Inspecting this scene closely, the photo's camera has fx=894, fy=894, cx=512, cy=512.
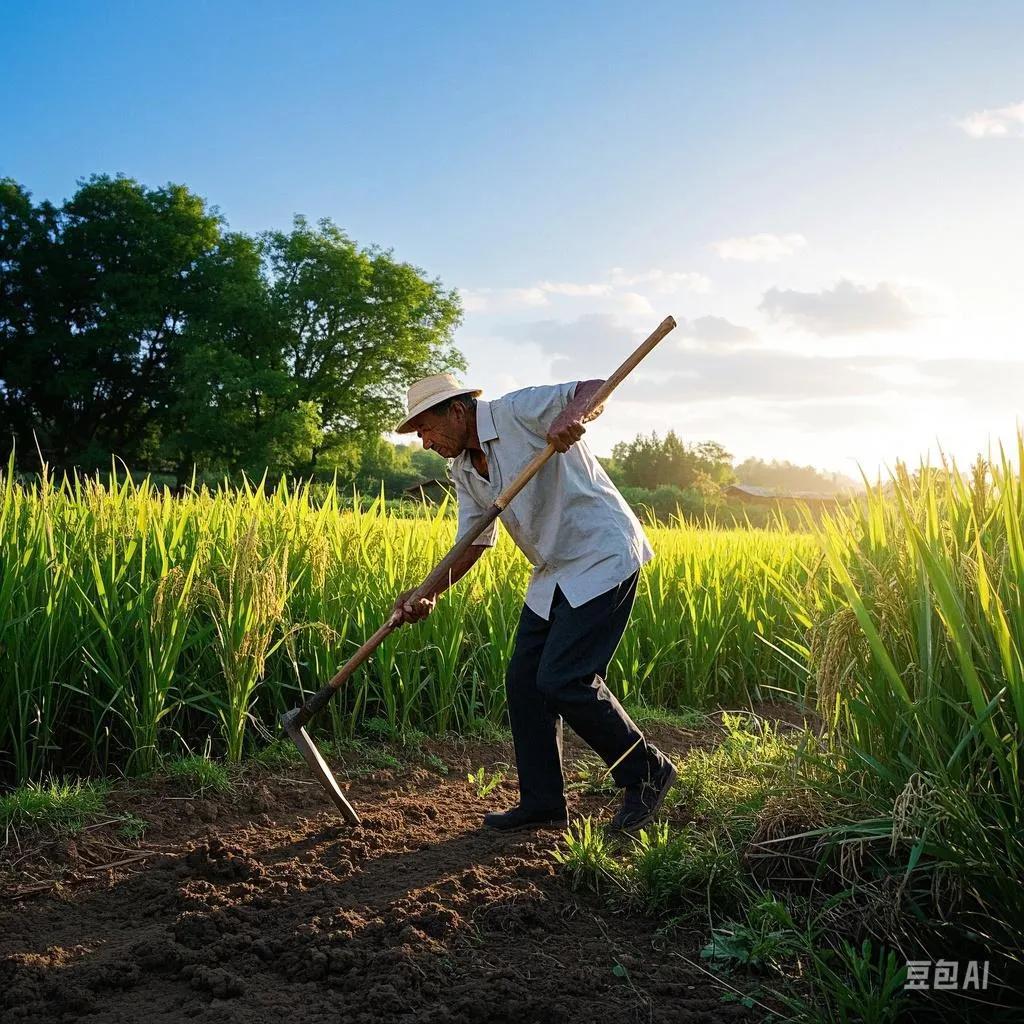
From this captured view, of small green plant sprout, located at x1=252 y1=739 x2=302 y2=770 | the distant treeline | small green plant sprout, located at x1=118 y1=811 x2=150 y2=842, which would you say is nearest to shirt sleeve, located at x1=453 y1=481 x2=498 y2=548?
small green plant sprout, located at x1=252 y1=739 x2=302 y2=770

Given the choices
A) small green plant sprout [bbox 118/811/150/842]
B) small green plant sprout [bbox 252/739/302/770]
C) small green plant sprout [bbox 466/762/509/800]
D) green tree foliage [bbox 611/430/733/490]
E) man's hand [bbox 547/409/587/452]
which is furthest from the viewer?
green tree foliage [bbox 611/430/733/490]

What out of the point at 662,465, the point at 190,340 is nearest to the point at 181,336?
the point at 190,340

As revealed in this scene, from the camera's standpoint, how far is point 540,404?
11.0 ft

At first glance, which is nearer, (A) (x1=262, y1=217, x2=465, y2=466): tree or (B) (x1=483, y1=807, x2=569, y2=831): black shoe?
(B) (x1=483, y1=807, x2=569, y2=831): black shoe

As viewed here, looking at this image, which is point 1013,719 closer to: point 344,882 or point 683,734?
point 344,882

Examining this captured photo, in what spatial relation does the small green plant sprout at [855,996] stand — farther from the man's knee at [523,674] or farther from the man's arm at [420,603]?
the man's arm at [420,603]

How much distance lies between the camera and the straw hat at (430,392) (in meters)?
3.31

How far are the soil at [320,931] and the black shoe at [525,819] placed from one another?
7cm

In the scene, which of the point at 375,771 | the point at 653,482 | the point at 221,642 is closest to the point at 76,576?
the point at 221,642

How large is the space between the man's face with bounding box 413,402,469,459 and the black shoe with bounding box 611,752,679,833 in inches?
56.9

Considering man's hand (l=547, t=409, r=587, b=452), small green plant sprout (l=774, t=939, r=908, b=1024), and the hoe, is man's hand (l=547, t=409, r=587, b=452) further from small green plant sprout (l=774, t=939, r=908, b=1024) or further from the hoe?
small green plant sprout (l=774, t=939, r=908, b=1024)

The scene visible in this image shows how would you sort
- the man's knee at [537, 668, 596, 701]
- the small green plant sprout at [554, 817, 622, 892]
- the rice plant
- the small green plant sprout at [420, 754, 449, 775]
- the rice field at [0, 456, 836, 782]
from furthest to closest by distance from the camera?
the small green plant sprout at [420, 754, 449, 775] → the rice field at [0, 456, 836, 782] → the man's knee at [537, 668, 596, 701] → the small green plant sprout at [554, 817, 622, 892] → the rice plant

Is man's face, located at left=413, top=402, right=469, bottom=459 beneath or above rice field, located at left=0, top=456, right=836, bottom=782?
above

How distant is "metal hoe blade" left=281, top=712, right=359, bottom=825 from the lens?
11.0 ft
